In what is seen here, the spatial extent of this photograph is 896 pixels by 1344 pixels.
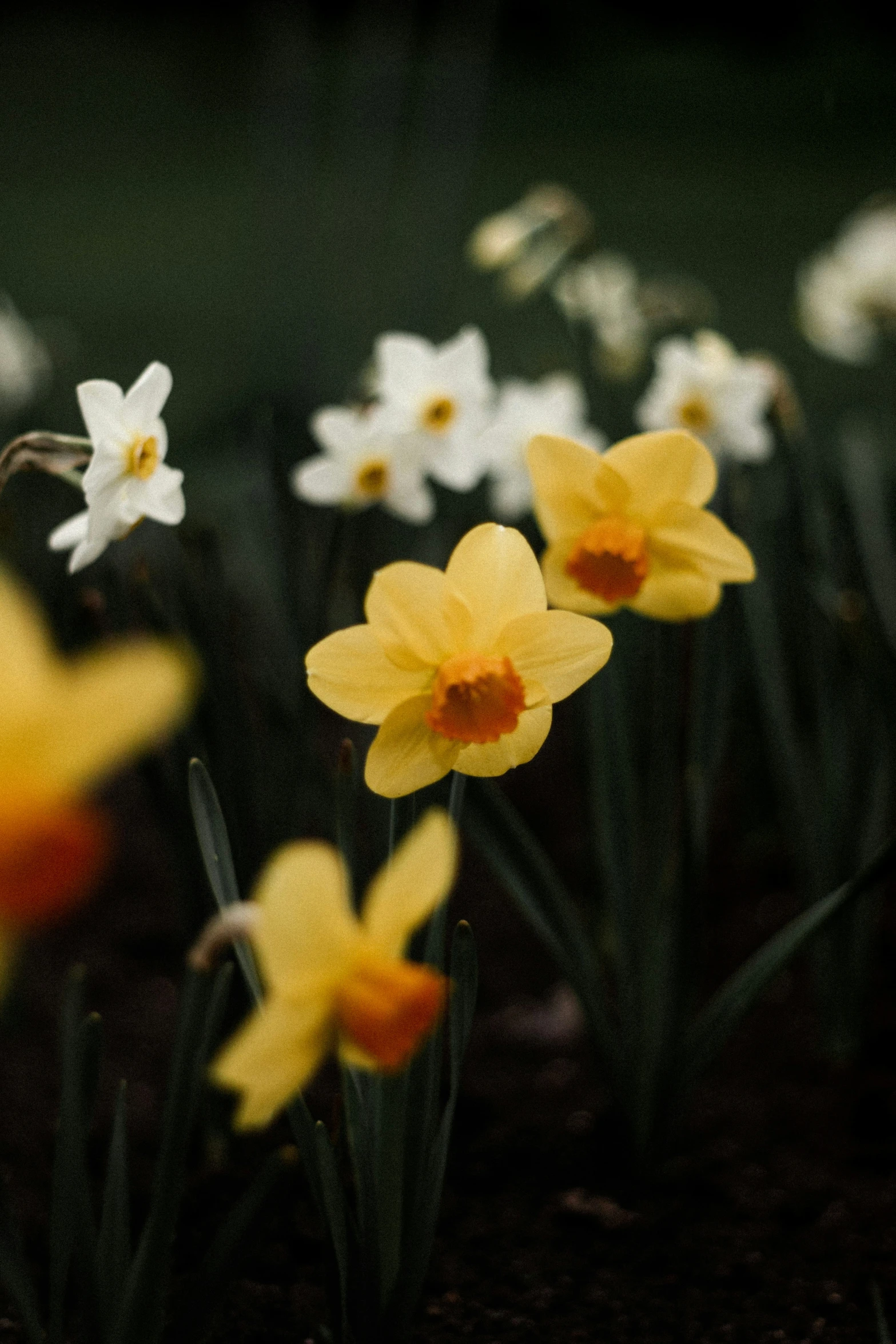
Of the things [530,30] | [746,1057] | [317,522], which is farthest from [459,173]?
[530,30]

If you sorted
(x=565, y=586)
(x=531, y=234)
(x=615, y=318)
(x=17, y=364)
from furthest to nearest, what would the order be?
1. (x=17, y=364)
2. (x=615, y=318)
3. (x=531, y=234)
4. (x=565, y=586)

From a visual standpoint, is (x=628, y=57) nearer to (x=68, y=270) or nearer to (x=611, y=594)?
(x=68, y=270)

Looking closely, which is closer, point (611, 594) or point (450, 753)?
point (450, 753)

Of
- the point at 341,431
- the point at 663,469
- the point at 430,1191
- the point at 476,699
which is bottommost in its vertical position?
the point at 430,1191

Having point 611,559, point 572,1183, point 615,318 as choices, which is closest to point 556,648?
point 611,559

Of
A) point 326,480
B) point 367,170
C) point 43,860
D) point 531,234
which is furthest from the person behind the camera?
point 367,170

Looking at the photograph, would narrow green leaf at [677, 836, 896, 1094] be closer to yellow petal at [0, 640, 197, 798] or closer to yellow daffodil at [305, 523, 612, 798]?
yellow daffodil at [305, 523, 612, 798]

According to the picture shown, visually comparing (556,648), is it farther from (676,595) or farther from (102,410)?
(102,410)

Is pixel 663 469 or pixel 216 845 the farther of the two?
pixel 663 469
